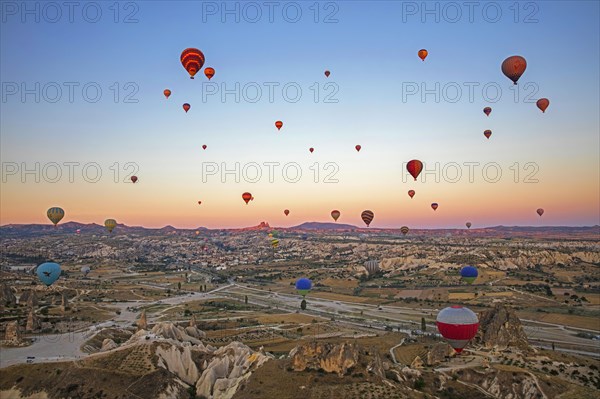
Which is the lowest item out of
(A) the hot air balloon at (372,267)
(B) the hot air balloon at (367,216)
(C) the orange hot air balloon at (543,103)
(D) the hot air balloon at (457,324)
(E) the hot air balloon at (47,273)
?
(A) the hot air balloon at (372,267)

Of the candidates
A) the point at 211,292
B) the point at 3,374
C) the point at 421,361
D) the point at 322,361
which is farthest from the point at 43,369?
the point at 211,292

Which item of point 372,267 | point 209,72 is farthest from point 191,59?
point 372,267

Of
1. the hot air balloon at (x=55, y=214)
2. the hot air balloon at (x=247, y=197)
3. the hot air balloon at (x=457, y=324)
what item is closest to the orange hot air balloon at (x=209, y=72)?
the hot air balloon at (x=247, y=197)

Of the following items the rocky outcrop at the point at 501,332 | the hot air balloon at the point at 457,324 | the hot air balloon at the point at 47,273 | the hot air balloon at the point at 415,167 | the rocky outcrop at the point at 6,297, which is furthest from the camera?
the rocky outcrop at the point at 6,297

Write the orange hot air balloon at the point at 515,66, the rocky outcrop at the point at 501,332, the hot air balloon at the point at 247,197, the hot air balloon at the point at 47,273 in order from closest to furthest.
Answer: the orange hot air balloon at the point at 515,66 < the rocky outcrop at the point at 501,332 < the hot air balloon at the point at 47,273 < the hot air balloon at the point at 247,197

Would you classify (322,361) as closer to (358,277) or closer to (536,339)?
(536,339)

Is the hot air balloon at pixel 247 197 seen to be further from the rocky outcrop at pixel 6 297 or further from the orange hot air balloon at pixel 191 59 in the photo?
the rocky outcrop at pixel 6 297
